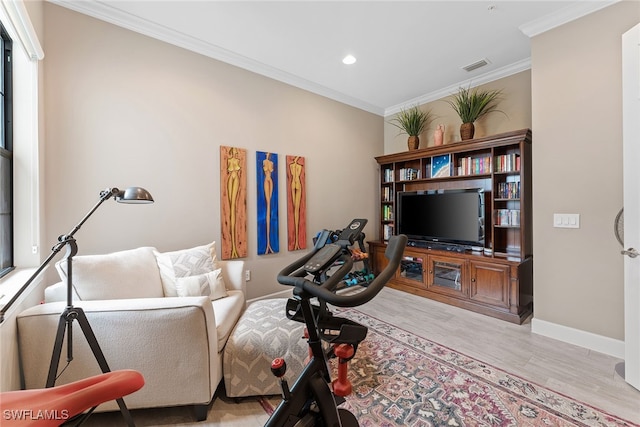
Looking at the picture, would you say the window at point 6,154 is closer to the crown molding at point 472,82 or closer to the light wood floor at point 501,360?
the light wood floor at point 501,360

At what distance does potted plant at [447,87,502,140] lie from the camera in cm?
320

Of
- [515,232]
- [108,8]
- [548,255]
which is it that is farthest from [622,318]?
[108,8]

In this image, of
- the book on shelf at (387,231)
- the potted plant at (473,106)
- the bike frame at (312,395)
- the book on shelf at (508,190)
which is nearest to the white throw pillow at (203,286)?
the bike frame at (312,395)

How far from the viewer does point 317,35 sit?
2516mm

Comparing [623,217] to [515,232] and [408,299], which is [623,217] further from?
[408,299]

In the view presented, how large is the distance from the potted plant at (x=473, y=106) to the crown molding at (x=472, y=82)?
0.45 feet

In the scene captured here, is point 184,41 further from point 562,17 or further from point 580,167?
point 580,167

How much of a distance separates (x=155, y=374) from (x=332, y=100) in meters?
3.62

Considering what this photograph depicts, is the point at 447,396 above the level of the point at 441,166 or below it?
below

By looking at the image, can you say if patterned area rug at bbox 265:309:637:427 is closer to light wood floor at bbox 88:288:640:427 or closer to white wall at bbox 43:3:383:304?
light wood floor at bbox 88:288:640:427

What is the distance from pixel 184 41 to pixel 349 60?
1.70 m

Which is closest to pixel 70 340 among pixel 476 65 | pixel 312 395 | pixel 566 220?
pixel 312 395

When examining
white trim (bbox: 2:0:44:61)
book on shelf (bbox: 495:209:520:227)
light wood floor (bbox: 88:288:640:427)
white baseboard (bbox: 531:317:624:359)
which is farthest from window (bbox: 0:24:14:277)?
book on shelf (bbox: 495:209:520:227)

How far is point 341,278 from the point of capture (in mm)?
755
